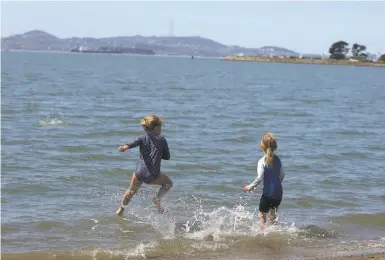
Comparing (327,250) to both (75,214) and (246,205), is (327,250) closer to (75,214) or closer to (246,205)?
(246,205)

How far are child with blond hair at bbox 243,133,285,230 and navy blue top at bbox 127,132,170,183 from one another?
4.20 ft

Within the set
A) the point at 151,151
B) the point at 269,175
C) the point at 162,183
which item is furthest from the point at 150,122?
the point at 269,175

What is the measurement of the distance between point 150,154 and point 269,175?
1669 millimetres

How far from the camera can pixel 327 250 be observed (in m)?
9.03

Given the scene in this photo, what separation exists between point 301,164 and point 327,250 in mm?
7085

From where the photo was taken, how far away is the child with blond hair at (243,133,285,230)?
9258 millimetres

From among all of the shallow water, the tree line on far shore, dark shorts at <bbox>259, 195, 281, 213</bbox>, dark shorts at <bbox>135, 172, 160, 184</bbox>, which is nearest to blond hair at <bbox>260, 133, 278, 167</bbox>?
dark shorts at <bbox>259, 195, 281, 213</bbox>

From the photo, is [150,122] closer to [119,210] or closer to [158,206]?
[158,206]

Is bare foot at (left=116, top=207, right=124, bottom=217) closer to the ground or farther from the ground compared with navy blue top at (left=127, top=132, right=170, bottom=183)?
closer to the ground

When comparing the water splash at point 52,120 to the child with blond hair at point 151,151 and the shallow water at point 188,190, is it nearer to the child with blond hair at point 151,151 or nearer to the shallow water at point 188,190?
the shallow water at point 188,190

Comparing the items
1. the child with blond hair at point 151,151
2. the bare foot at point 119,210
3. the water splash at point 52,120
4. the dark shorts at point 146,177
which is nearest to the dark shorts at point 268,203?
the child with blond hair at point 151,151

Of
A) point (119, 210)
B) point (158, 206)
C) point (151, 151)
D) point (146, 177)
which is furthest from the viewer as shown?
point (119, 210)

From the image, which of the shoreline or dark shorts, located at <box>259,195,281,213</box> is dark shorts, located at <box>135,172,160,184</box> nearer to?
dark shorts, located at <box>259,195,281,213</box>

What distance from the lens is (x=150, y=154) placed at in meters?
9.54
